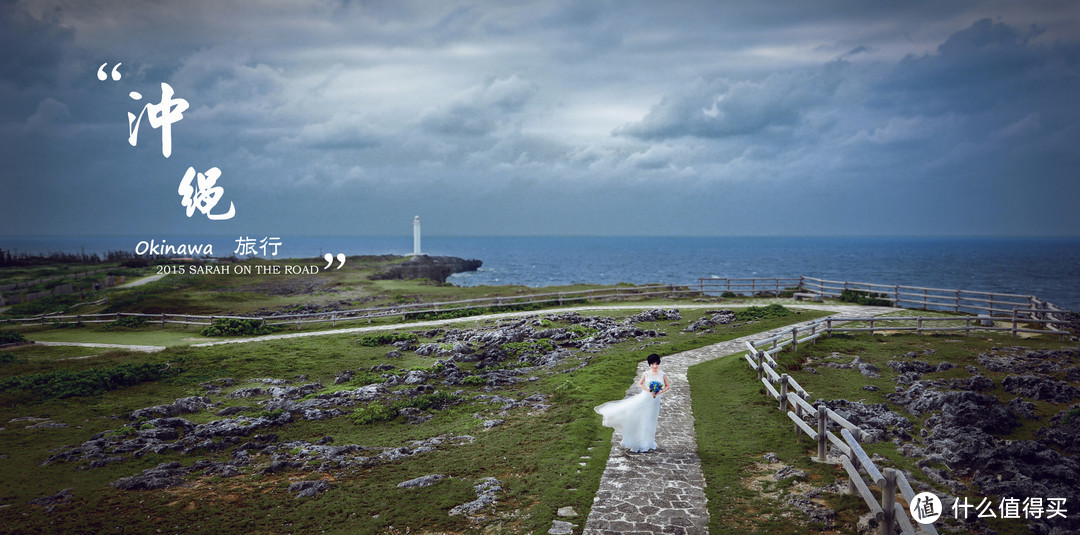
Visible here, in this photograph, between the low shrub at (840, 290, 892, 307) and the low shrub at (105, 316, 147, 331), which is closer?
the low shrub at (105, 316, 147, 331)

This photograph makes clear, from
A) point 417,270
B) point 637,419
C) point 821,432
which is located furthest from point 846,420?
point 417,270

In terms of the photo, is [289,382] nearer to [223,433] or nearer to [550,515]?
[223,433]

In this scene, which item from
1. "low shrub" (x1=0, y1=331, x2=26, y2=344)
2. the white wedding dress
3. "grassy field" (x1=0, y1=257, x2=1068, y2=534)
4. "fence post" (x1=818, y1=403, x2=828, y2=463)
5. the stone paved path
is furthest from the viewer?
"low shrub" (x1=0, y1=331, x2=26, y2=344)

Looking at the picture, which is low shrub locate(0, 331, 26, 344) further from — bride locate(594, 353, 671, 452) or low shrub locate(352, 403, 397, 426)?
bride locate(594, 353, 671, 452)

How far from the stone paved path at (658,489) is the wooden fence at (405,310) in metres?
26.0

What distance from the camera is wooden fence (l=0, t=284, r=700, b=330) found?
38156 mm

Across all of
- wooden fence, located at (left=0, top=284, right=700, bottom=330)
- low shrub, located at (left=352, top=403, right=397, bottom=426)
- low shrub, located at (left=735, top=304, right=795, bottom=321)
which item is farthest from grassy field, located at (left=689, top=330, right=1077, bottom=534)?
wooden fence, located at (left=0, top=284, right=700, bottom=330)

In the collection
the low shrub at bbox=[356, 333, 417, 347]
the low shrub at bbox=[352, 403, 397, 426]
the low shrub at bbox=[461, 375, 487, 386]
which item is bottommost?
the low shrub at bbox=[352, 403, 397, 426]

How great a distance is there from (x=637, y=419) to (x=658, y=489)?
2174mm

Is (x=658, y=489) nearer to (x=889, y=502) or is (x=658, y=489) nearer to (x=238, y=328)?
(x=889, y=502)

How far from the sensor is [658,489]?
1111 cm

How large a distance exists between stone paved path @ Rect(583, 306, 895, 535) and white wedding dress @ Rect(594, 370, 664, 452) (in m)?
0.26

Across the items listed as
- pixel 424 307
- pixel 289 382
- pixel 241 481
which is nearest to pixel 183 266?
pixel 424 307

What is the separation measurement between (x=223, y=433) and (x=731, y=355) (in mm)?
19523
